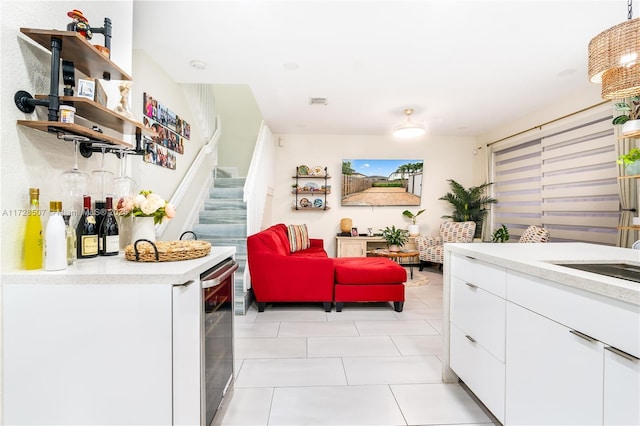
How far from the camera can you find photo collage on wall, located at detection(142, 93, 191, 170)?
3.04 m

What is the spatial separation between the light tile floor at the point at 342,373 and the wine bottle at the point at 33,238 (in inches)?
46.7

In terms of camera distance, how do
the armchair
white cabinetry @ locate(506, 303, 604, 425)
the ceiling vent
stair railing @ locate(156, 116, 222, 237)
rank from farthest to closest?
the armchair < the ceiling vent < stair railing @ locate(156, 116, 222, 237) < white cabinetry @ locate(506, 303, 604, 425)

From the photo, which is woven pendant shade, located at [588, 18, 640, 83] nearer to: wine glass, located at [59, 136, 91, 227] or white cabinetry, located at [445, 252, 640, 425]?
white cabinetry, located at [445, 252, 640, 425]

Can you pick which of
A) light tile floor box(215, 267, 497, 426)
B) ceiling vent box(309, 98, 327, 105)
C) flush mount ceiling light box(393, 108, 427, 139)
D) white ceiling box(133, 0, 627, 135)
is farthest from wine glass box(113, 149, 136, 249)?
flush mount ceiling light box(393, 108, 427, 139)

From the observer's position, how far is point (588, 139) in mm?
3857

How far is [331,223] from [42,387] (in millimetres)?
5107

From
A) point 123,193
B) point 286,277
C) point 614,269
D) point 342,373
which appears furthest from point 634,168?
point 123,193

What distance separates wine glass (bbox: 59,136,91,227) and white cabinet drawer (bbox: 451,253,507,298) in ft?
6.84

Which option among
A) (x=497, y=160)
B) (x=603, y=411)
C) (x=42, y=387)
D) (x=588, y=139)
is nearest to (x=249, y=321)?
(x=42, y=387)

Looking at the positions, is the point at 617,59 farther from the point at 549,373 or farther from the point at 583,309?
the point at 549,373

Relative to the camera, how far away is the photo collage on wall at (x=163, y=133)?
3043 mm

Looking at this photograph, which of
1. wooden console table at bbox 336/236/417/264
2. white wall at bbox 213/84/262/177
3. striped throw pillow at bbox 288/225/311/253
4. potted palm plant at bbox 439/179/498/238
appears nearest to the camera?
striped throw pillow at bbox 288/225/311/253

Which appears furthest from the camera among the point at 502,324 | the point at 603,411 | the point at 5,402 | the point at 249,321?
the point at 249,321

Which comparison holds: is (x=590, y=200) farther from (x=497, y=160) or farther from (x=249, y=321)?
(x=249, y=321)
